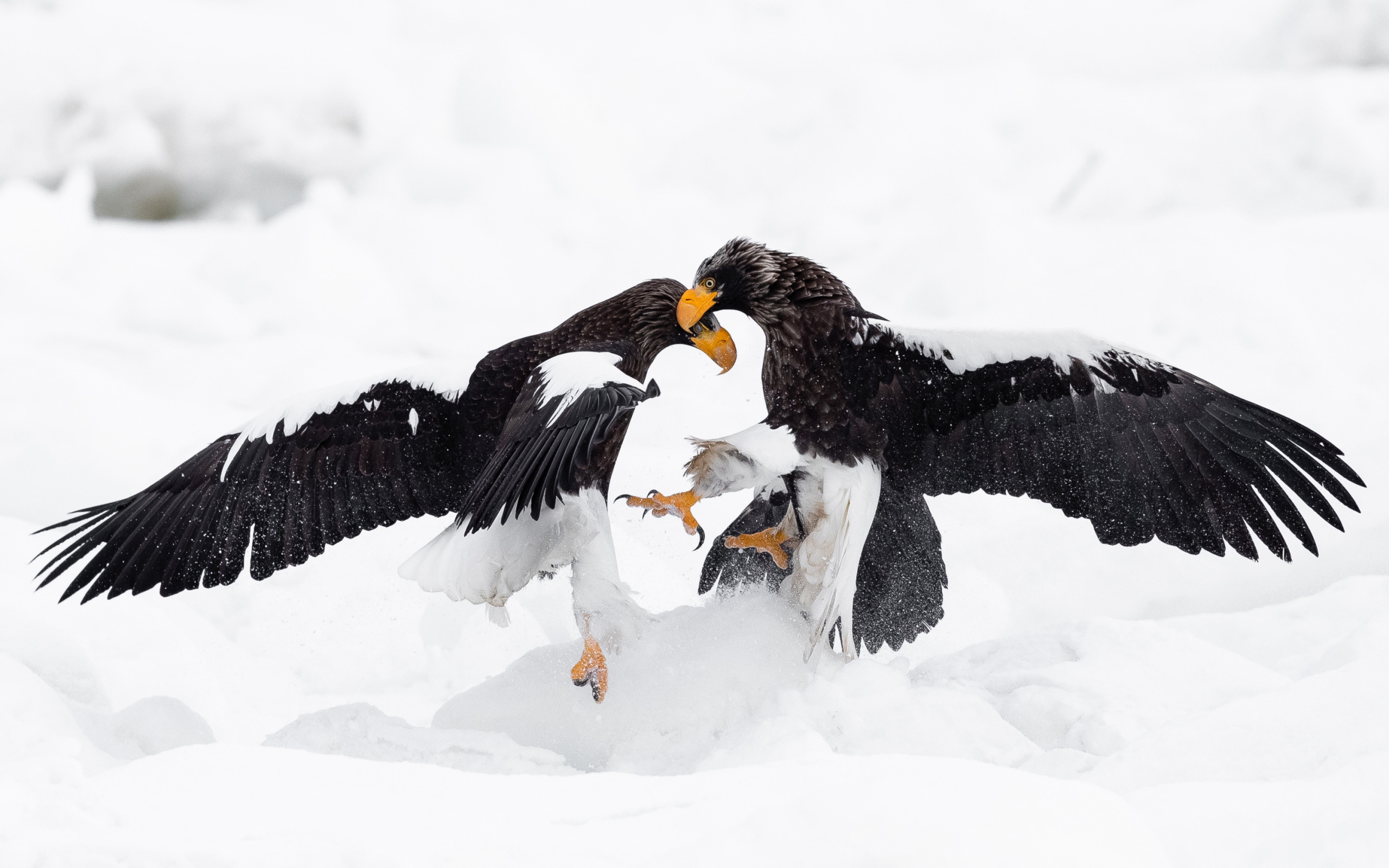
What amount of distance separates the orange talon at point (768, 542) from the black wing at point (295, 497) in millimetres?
906

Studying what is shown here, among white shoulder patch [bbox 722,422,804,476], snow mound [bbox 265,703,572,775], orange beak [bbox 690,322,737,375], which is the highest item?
orange beak [bbox 690,322,737,375]

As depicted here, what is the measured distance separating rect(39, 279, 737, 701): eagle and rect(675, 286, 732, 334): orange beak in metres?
0.14

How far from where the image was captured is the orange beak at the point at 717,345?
4023 mm

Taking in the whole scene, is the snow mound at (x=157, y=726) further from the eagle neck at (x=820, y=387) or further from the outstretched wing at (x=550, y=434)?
the eagle neck at (x=820, y=387)

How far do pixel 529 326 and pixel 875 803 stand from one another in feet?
19.0

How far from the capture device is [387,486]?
161 inches

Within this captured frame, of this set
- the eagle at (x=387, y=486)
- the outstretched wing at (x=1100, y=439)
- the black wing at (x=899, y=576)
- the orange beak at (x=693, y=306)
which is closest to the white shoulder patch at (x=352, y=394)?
the eagle at (x=387, y=486)

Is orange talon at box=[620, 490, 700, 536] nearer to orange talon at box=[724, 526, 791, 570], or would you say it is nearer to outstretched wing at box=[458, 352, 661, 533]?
orange talon at box=[724, 526, 791, 570]

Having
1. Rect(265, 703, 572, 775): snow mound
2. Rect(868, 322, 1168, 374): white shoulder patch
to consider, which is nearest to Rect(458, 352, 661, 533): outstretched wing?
Rect(265, 703, 572, 775): snow mound

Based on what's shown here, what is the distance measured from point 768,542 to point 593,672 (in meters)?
0.67

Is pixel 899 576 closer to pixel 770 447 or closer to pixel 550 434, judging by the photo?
pixel 770 447

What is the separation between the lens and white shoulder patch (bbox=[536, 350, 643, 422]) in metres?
3.25

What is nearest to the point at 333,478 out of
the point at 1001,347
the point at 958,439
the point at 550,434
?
the point at 550,434

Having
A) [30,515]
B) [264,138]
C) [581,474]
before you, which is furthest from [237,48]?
[581,474]
